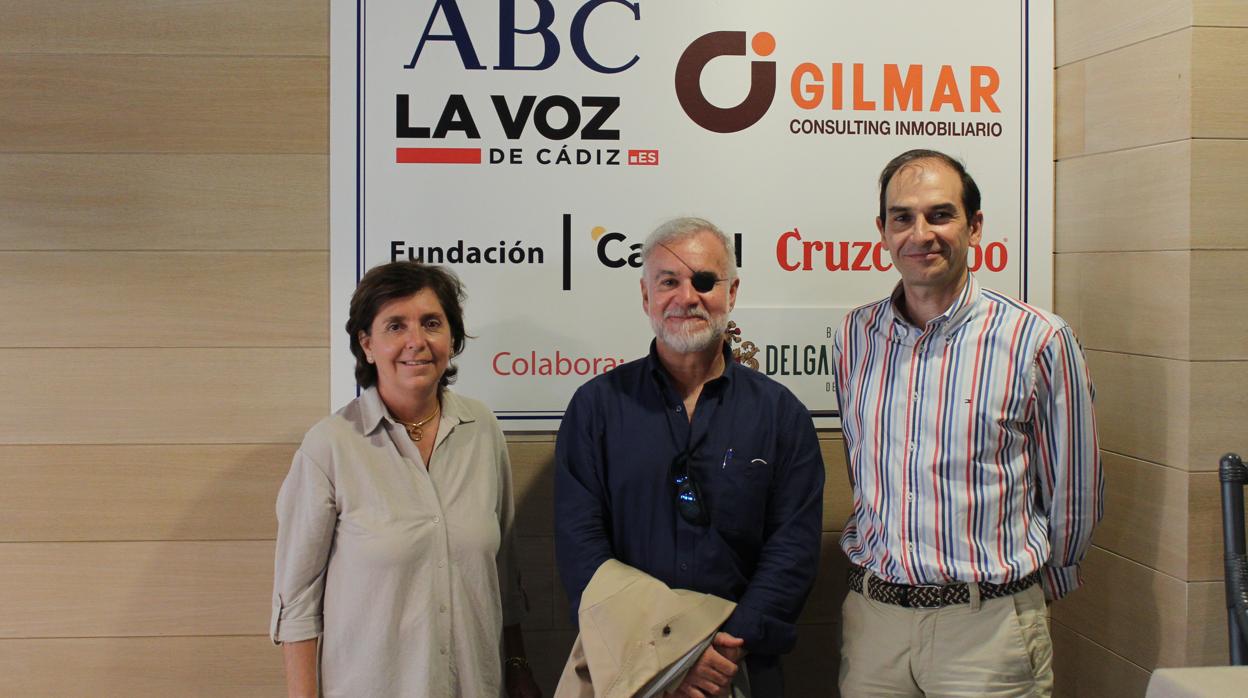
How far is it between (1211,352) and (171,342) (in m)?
2.45

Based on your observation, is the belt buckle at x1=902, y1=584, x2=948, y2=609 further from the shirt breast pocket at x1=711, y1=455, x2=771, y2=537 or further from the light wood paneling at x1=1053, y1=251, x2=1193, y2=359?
the light wood paneling at x1=1053, y1=251, x2=1193, y2=359

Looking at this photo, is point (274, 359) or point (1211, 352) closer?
point (1211, 352)

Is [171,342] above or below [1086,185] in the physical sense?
below

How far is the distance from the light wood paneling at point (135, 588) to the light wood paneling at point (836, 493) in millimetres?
1467

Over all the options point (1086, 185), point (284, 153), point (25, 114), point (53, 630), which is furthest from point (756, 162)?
point (53, 630)

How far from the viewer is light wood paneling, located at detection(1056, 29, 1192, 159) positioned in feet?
7.26

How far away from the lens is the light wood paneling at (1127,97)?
221 cm

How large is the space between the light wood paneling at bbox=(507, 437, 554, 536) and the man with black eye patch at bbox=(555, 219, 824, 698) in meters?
0.49

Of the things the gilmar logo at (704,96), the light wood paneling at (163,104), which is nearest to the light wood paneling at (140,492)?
the light wood paneling at (163,104)

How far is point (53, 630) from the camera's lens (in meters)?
2.54

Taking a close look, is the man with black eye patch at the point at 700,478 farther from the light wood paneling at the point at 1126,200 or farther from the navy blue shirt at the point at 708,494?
the light wood paneling at the point at 1126,200

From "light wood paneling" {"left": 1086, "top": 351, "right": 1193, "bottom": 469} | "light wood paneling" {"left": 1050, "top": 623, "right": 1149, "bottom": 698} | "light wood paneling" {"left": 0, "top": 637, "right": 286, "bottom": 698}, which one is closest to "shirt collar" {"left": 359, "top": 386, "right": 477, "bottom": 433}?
"light wood paneling" {"left": 0, "top": 637, "right": 286, "bottom": 698}

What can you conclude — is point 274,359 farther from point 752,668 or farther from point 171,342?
point 752,668

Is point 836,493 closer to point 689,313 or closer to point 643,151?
point 689,313
